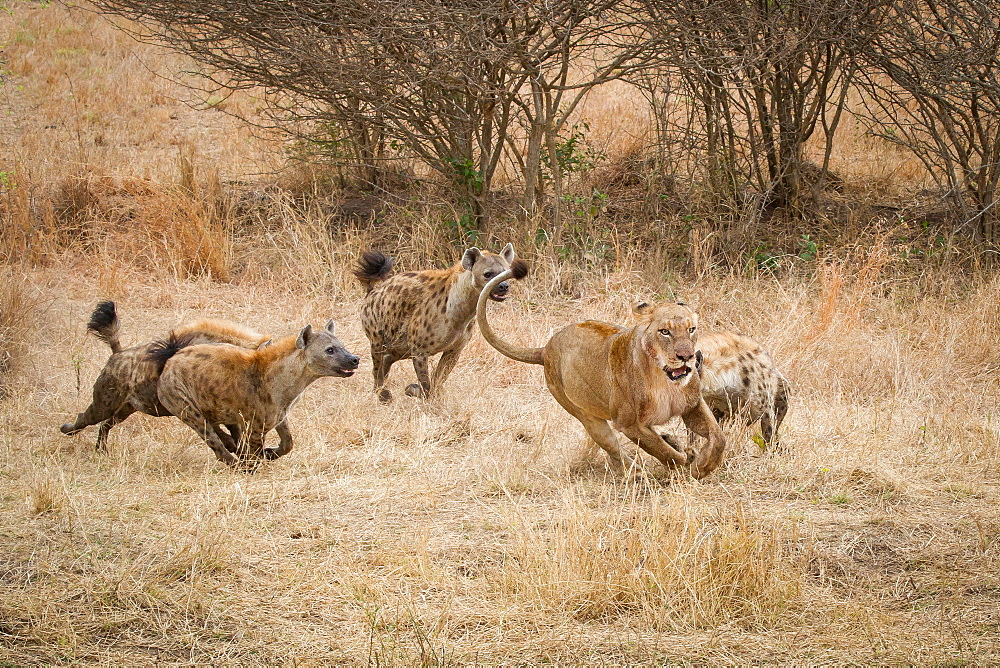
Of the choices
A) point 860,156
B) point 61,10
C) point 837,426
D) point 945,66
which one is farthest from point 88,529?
point 61,10

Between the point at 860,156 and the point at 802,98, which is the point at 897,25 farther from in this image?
the point at 860,156

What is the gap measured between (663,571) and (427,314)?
12.2 feet

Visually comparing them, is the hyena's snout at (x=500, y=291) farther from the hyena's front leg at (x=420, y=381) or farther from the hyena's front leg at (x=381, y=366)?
the hyena's front leg at (x=381, y=366)

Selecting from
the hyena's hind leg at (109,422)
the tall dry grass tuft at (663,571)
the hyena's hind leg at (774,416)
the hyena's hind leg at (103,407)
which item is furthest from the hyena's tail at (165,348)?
the hyena's hind leg at (774,416)

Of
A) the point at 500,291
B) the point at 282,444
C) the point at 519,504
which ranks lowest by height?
the point at 519,504

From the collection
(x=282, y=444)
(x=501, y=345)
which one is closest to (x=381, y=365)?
(x=282, y=444)

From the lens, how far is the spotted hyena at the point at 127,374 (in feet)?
20.9

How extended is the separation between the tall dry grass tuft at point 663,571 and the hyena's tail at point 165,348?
255 cm

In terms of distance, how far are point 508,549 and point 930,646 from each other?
1.72m

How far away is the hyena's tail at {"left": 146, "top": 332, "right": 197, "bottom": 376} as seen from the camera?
6.32 metres

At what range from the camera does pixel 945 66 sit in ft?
31.2

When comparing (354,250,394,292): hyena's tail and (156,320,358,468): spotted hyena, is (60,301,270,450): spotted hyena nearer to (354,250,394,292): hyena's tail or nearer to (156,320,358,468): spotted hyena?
(156,320,358,468): spotted hyena

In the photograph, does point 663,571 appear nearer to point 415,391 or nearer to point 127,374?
point 127,374

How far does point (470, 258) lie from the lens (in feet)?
25.0
